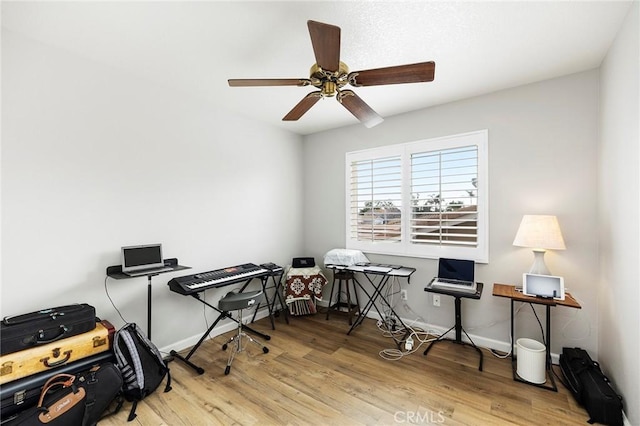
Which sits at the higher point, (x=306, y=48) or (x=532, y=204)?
(x=306, y=48)

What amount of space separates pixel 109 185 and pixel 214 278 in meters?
1.19

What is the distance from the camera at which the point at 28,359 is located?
1.68 m

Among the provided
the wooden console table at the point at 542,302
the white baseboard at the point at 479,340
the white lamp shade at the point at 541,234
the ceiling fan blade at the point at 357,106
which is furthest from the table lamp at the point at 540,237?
the ceiling fan blade at the point at 357,106

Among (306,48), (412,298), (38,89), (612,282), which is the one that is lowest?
(412,298)

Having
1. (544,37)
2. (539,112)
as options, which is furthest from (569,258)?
(544,37)

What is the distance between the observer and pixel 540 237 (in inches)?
90.0

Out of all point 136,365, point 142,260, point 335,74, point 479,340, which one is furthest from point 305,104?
point 479,340

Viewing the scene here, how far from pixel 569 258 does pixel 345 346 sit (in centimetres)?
217

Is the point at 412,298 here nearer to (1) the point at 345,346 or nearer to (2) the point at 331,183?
(1) the point at 345,346

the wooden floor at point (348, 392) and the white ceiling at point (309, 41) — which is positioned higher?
the white ceiling at point (309, 41)

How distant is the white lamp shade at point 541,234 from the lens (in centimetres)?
225

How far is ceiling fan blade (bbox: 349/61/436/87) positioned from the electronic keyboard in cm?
206

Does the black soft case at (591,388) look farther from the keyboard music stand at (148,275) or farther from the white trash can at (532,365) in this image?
the keyboard music stand at (148,275)

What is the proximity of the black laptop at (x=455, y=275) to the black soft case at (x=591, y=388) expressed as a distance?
0.83m
